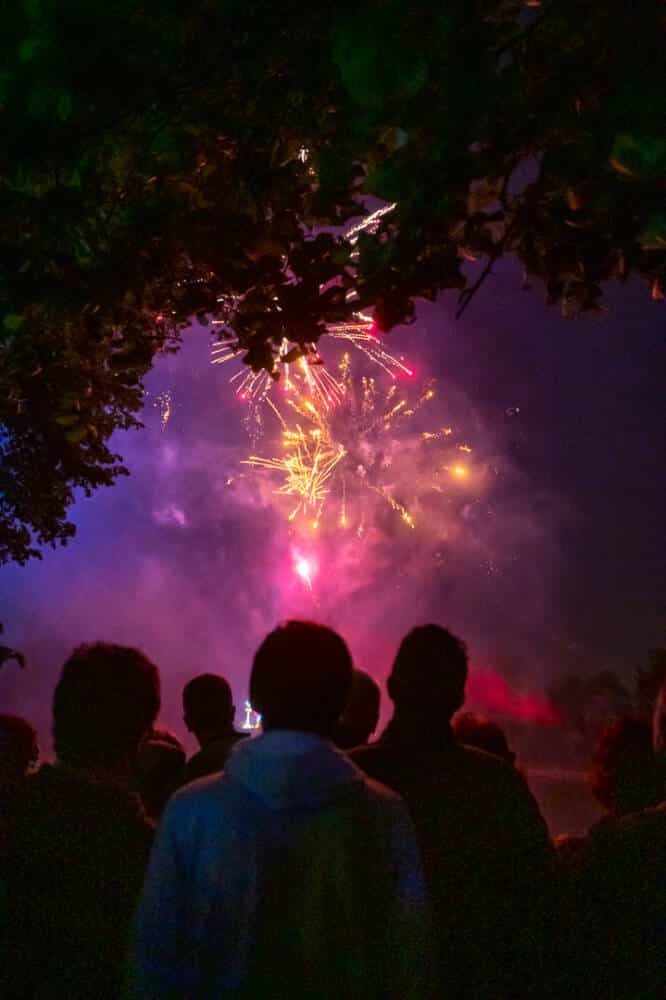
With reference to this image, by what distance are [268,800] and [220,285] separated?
297 cm

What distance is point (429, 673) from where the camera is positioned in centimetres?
310

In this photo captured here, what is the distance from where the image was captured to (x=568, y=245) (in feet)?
11.2

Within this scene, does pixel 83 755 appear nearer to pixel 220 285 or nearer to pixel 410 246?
pixel 410 246

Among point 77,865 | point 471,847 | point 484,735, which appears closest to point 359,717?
point 484,735

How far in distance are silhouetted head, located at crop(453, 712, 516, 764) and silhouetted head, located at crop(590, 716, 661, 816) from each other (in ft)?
1.67

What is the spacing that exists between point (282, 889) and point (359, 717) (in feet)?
7.63

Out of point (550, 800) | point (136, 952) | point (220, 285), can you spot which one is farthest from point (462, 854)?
point (550, 800)


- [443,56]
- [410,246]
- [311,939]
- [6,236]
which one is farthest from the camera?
[6,236]

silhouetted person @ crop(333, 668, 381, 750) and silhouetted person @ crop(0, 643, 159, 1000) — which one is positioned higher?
silhouetted person @ crop(333, 668, 381, 750)

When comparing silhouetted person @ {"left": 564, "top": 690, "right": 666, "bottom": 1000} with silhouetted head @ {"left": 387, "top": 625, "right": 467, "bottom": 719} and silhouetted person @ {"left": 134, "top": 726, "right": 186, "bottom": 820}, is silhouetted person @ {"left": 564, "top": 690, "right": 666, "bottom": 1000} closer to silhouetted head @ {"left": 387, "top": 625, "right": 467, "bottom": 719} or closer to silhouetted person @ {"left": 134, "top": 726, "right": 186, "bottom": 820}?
silhouetted head @ {"left": 387, "top": 625, "right": 467, "bottom": 719}

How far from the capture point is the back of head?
2709 millimetres

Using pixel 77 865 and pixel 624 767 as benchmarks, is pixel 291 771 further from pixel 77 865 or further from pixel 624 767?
pixel 624 767

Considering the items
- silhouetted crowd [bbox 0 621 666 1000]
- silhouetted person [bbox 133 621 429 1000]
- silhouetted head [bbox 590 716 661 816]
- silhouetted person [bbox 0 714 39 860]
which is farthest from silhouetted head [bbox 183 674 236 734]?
silhouetted person [bbox 133 621 429 1000]

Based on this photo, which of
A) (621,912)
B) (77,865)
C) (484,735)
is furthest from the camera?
(484,735)
